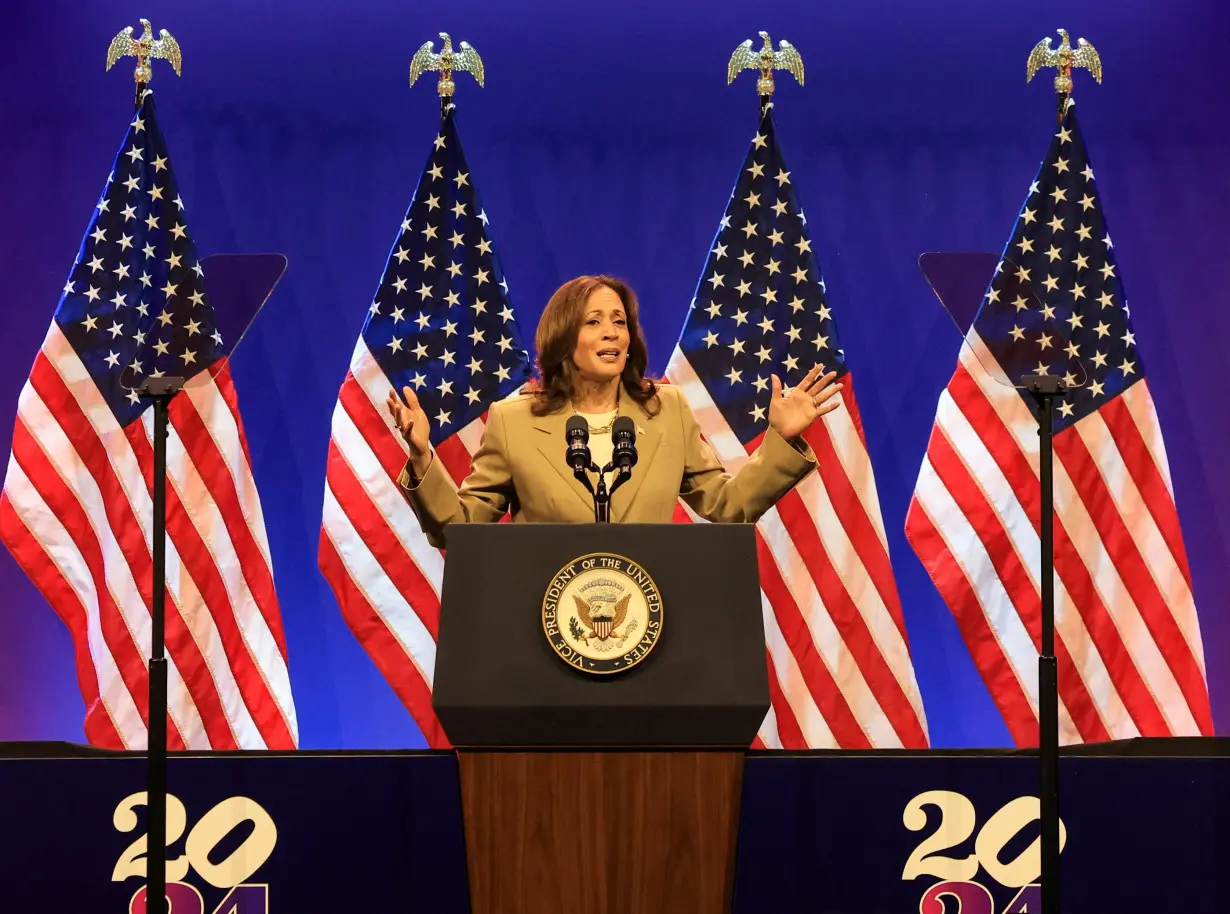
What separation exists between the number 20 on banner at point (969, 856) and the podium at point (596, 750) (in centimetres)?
52

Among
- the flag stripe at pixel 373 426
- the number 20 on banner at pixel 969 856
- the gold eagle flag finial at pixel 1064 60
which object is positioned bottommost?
the number 20 on banner at pixel 969 856

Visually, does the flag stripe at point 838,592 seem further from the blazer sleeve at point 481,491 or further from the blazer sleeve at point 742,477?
the blazer sleeve at point 481,491

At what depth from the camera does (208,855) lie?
238 cm

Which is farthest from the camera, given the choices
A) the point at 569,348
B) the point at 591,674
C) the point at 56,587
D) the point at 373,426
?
the point at 373,426

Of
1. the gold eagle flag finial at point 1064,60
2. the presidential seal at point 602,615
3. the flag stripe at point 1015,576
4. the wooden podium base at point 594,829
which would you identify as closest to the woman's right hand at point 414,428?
the presidential seal at point 602,615

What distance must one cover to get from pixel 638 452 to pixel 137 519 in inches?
65.6

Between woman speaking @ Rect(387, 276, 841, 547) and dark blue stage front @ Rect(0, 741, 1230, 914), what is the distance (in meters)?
0.55

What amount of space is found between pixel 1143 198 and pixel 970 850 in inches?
104

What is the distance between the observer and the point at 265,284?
390 centimetres

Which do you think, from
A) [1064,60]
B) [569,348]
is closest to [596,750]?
[569,348]

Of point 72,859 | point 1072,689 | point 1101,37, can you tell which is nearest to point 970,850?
point 1072,689

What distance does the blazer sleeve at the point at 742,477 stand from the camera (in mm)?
2613

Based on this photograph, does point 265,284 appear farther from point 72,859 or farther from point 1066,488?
point 1066,488

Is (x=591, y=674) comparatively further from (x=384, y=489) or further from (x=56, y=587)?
(x=56, y=587)
